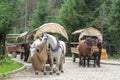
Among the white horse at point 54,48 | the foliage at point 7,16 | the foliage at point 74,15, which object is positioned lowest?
the white horse at point 54,48

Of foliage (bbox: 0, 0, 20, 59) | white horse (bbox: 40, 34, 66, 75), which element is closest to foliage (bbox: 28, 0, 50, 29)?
foliage (bbox: 0, 0, 20, 59)

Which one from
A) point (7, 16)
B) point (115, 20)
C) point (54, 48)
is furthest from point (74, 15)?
point (54, 48)

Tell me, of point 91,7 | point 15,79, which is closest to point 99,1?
point 91,7

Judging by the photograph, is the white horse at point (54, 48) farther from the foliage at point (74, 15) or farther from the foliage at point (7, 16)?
the foliage at point (74, 15)

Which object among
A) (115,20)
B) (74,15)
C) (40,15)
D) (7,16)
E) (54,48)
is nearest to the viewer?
(54,48)

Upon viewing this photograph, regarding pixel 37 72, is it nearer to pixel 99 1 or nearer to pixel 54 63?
pixel 54 63

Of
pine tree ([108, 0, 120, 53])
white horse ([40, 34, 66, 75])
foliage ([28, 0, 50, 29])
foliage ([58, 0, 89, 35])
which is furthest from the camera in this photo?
foliage ([28, 0, 50, 29])

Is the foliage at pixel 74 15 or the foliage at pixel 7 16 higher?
the foliage at pixel 74 15

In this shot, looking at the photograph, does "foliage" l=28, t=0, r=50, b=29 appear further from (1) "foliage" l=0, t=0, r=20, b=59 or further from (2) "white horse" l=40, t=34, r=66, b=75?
(2) "white horse" l=40, t=34, r=66, b=75

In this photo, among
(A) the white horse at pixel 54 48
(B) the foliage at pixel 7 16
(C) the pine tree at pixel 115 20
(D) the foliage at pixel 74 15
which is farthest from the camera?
(D) the foliage at pixel 74 15

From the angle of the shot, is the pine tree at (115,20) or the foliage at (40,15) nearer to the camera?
the pine tree at (115,20)

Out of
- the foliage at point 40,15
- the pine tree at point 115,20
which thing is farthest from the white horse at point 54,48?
the foliage at point 40,15

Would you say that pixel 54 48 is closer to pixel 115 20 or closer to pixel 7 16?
pixel 7 16

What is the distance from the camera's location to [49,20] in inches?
2002
